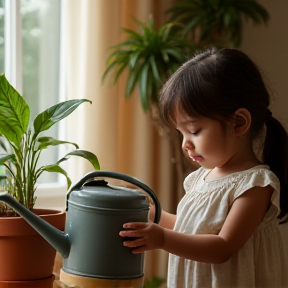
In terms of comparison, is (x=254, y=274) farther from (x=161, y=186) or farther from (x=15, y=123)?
(x=161, y=186)

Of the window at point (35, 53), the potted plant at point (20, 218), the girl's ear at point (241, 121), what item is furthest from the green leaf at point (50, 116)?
the window at point (35, 53)

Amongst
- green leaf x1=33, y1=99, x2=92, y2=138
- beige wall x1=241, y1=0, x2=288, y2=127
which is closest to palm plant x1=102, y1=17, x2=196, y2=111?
beige wall x1=241, y1=0, x2=288, y2=127

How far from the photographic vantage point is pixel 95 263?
1095mm

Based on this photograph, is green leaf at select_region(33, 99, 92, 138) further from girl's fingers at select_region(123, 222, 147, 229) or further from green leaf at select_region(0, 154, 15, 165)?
girl's fingers at select_region(123, 222, 147, 229)

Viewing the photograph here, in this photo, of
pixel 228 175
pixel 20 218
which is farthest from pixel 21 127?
pixel 228 175

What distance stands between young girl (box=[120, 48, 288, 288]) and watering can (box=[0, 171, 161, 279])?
140 mm

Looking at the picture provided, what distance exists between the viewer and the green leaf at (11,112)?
4.20 ft

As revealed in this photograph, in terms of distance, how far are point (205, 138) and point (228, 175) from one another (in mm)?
125

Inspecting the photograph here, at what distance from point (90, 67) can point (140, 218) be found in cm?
179

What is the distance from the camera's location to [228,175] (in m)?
1.38

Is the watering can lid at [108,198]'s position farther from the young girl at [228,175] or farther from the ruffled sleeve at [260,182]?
the ruffled sleeve at [260,182]

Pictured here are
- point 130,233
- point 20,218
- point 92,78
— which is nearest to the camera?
point 130,233

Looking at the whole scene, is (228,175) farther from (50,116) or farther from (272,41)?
(272,41)

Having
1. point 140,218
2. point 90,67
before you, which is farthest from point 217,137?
point 90,67
